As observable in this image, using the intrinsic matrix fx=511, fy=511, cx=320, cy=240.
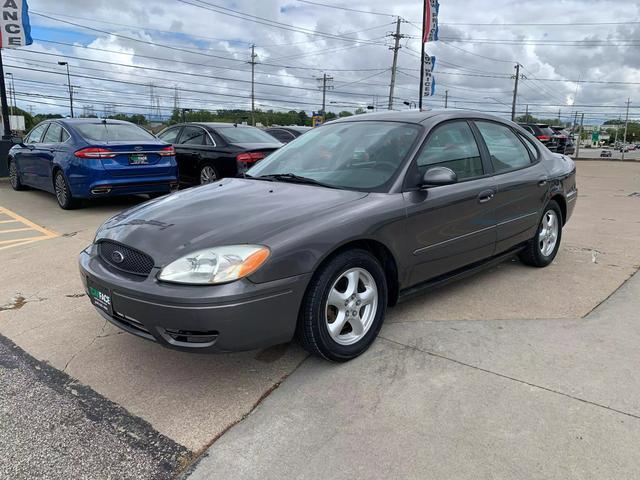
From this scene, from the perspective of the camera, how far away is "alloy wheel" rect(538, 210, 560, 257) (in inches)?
195

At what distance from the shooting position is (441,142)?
12.5ft

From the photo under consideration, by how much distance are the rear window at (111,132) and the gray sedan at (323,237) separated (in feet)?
16.1

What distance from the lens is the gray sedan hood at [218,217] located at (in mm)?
2721

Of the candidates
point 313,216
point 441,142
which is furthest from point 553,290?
point 313,216

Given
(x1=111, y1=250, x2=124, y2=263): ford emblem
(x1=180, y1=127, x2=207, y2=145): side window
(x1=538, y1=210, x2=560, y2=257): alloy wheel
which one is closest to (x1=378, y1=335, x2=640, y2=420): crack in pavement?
(x1=111, y1=250, x2=124, y2=263): ford emblem

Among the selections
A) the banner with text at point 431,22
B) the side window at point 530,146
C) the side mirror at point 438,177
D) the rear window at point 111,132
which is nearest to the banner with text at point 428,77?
the banner with text at point 431,22

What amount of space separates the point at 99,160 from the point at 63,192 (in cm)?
117

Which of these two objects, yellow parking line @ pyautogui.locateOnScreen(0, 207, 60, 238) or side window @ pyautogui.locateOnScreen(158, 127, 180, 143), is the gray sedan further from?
side window @ pyautogui.locateOnScreen(158, 127, 180, 143)

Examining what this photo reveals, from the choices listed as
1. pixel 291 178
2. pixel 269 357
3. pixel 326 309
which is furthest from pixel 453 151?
pixel 269 357

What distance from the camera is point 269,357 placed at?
127 inches

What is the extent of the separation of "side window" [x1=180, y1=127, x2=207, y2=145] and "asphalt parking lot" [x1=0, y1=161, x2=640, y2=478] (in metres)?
4.56

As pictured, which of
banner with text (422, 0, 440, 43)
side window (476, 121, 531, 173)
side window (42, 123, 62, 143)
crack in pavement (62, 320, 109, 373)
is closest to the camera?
crack in pavement (62, 320, 109, 373)

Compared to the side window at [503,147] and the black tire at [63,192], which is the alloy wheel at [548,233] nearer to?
the side window at [503,147]

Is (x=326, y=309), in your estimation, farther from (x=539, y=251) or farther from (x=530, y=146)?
(x=530, y=146)
